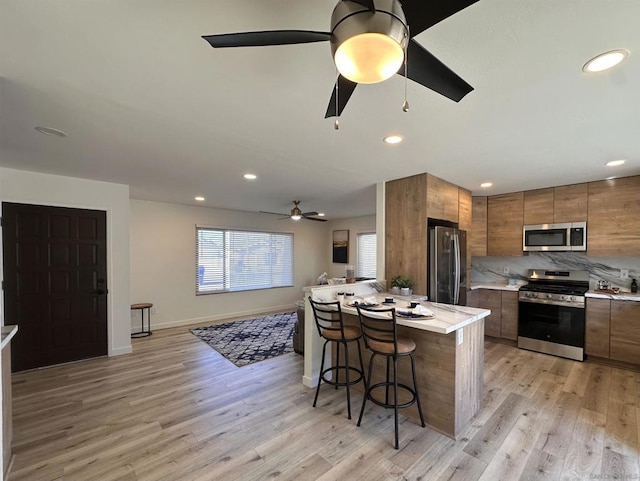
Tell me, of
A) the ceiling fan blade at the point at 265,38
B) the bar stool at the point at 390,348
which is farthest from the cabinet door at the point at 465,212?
the ceiling fan blade at the point at 265,38

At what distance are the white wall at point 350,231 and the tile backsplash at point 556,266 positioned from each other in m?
2.70

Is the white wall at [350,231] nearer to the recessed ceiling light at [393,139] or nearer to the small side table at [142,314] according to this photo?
the small side table at [142,314]

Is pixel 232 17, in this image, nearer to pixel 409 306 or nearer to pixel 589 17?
pixel 589 17

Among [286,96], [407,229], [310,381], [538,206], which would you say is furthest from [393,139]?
[538,206]

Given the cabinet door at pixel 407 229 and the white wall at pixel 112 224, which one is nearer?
the cabinet door at pixel 407 229

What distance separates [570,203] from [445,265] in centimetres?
221

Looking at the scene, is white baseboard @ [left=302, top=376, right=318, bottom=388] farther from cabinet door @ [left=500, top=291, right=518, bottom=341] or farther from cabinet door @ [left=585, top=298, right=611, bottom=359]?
cabinet door @ [left=585, top=298, right=611, bottom=359]

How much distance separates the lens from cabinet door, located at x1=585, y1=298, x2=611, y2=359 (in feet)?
11.7

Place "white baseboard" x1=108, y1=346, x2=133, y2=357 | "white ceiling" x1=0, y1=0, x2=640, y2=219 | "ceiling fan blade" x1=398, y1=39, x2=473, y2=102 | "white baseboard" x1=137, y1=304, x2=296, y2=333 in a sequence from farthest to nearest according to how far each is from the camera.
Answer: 1. "white baseboard" x1=137, y1=304, x2=296, y2=333
2. "white baseboard" x1=108, y1=346, x2=133, y2=357
3. "white ceiling" x1=0, y1=0, x2=640, y2=219
4. "ceiling fan blade" x1=398, y1=39, x2=473, y2=102

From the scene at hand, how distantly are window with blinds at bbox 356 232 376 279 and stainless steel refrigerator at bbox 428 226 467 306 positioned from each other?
11.0ft

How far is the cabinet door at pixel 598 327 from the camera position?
11.7 feet

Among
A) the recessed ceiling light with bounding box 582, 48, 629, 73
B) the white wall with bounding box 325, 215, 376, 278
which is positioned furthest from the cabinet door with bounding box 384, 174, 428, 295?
the white wall with bounding box 325, 215, 376, 278

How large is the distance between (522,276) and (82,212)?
6885 mm

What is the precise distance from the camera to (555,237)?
163 inches
